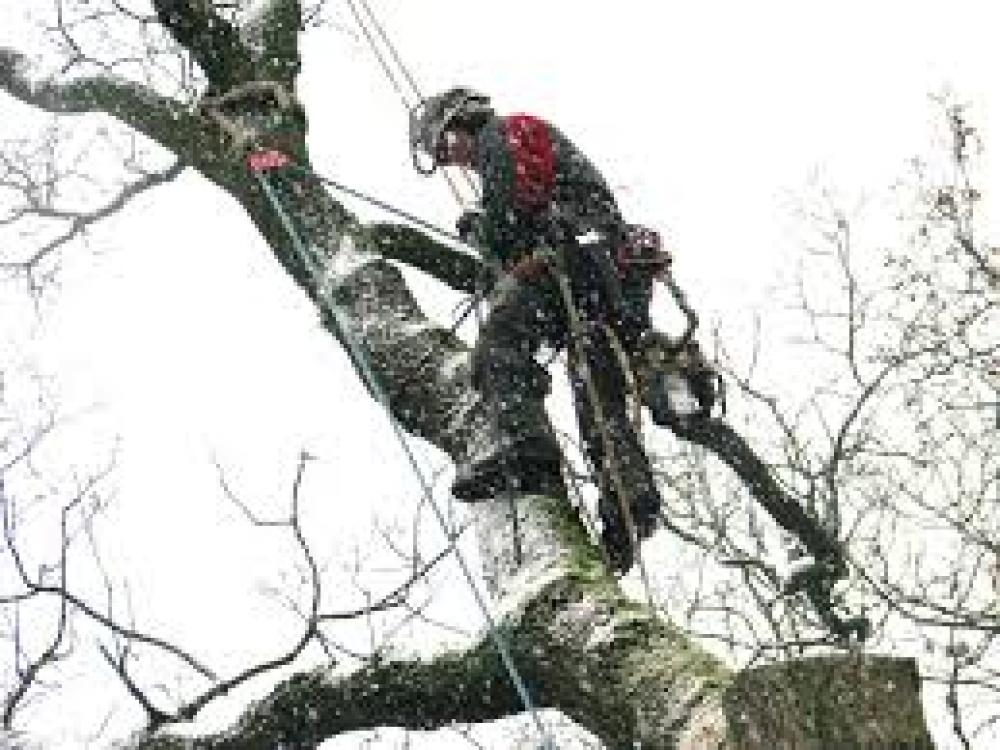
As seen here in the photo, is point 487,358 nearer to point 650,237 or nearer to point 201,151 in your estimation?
point 650,237

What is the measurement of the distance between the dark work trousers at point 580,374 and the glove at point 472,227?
0.32 metres

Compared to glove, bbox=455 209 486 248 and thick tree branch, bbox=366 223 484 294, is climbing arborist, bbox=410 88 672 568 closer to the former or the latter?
glove, bbox=455 209 486 248

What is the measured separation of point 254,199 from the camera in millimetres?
5160

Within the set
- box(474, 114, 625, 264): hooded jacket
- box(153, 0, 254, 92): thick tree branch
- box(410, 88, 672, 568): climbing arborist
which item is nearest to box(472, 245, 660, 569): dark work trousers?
box(410, 88, 672, 568): climbing arborist

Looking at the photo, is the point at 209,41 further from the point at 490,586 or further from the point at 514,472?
the point at 490,586

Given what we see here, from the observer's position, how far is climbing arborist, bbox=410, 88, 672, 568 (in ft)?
12.9

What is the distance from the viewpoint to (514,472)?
3.90 metres

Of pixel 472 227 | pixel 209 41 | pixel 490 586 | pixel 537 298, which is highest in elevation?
pixel 209 41

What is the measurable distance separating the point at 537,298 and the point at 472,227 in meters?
0.48

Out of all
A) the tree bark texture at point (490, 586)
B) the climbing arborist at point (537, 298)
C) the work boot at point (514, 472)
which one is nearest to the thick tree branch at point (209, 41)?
the tree bark texture at point (490, 586)

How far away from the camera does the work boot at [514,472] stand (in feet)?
12.7

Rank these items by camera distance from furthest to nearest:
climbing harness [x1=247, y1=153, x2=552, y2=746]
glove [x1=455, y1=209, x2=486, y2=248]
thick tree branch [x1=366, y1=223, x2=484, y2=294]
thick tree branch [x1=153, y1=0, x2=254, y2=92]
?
thick tree branch [x1=153, y1=0, x2=254, y2=92] → thick tree branch [x1=366, y1=223, x2=484, y2=294] → glove [x1=455, y1=209, x2=486, y2=248] → climbing harness [x1=247, y1=153, x2=552, y2=746]

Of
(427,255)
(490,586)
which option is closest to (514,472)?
(490,586)

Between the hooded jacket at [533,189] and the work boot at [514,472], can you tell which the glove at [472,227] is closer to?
the hooded jacket at [533,189]
